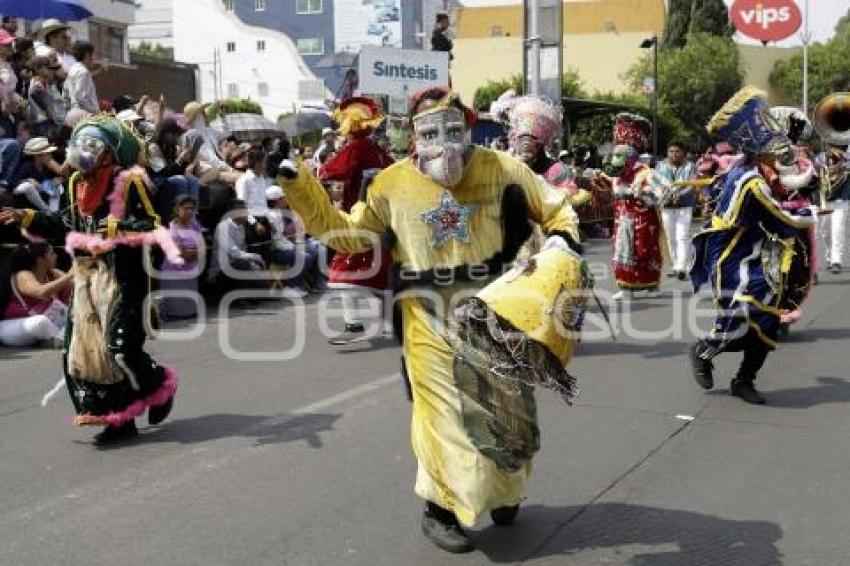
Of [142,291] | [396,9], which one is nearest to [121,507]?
[142,291]

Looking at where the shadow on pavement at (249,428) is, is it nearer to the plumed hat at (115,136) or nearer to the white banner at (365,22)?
the plumed hat at (115,136)

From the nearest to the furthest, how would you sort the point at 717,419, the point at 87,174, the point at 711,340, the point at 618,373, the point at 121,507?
the point at 121,507, the point at 87,174, the point at 717,419, the point at 711,340, the point at 618,373

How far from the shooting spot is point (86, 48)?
527 inches

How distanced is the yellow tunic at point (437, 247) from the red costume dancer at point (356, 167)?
434cm

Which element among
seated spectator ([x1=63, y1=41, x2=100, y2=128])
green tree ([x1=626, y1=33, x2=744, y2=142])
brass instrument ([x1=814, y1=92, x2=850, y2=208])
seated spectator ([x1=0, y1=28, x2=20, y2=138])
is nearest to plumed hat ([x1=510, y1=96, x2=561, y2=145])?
seated spectator ([x1=0, y1=28, x2=20, y2=138])

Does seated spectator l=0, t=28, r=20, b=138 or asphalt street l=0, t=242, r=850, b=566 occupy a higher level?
seated spectator l=0, t=28, r=20, b=138

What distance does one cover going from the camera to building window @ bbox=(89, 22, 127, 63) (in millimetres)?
33656

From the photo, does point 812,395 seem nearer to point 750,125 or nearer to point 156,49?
point 750,125

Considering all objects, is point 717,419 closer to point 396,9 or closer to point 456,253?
point 456,253

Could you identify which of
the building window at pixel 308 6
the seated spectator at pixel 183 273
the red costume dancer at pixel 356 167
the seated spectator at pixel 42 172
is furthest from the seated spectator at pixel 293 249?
the building window at pixel 308 6

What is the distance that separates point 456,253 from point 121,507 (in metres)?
2.00

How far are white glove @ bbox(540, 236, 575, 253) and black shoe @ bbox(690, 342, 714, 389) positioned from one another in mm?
3437

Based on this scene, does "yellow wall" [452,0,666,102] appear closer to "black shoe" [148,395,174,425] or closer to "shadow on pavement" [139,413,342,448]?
"shadow on pavement" [139,413,342,448]

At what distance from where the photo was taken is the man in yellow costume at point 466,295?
13.5 feet
